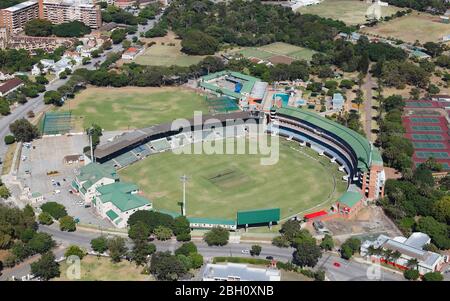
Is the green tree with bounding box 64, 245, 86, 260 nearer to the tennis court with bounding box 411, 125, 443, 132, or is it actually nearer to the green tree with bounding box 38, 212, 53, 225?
the green tree with bounding box 38, 212, 53, 225

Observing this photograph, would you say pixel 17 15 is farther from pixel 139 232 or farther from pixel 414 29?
pixel 139 232

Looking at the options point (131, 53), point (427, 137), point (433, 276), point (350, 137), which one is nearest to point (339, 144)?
point (350, 137)

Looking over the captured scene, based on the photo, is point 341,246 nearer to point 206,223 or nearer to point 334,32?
point 206,223

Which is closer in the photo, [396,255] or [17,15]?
[396,255]

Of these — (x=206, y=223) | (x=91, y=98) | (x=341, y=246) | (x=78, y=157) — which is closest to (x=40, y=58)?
(x=91, y=98)

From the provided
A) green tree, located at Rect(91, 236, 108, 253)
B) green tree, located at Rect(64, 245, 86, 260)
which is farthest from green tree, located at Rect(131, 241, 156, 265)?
green tree, located at Rect(64, 245, 86, 260)
